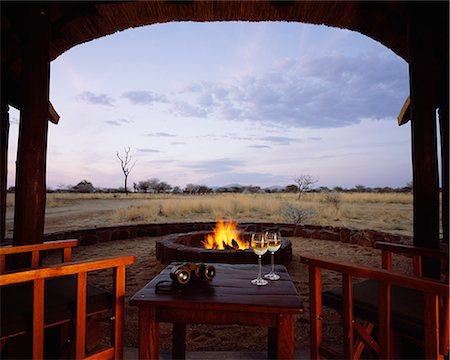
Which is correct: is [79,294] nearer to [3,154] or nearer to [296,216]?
[3,154]

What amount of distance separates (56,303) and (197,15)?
Result: 9.40 feet

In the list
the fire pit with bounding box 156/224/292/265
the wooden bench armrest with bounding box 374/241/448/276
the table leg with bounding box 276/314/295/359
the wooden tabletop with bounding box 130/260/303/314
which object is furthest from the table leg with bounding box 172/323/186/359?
the fire pit with bounding box 156/224/292/265

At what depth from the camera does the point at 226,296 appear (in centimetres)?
141

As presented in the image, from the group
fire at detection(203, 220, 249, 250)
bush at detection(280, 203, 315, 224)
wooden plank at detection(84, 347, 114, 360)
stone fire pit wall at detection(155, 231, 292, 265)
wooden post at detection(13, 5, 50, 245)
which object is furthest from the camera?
bush at detection(280, 203, 315, 224)

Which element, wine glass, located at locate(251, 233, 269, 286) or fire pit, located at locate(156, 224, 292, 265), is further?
fire pit, located at locate(156, 224, 292, 265)

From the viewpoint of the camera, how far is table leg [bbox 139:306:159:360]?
140cm

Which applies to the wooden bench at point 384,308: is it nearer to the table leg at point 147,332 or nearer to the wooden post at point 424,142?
the wooden post at point 424,142

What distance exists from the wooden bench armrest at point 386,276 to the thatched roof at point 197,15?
2.49 m

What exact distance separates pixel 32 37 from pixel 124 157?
52.7ft

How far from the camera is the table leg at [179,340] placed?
5.81 feet

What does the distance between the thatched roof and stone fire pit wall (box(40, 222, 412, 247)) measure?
3510 millimetres

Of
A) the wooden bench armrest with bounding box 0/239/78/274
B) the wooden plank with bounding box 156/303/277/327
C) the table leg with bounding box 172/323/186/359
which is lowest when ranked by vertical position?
the table leg with bounding box 172/323/186/359

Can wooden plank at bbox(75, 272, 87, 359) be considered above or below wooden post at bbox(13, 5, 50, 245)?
below

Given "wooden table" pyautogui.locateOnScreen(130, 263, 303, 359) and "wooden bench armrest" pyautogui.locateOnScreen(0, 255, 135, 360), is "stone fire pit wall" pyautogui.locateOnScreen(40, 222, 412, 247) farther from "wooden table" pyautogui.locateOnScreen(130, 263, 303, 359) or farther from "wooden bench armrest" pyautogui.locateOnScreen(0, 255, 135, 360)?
"wooden table" pyautogui.locateOnScreen(130, 263, 303, 359)
